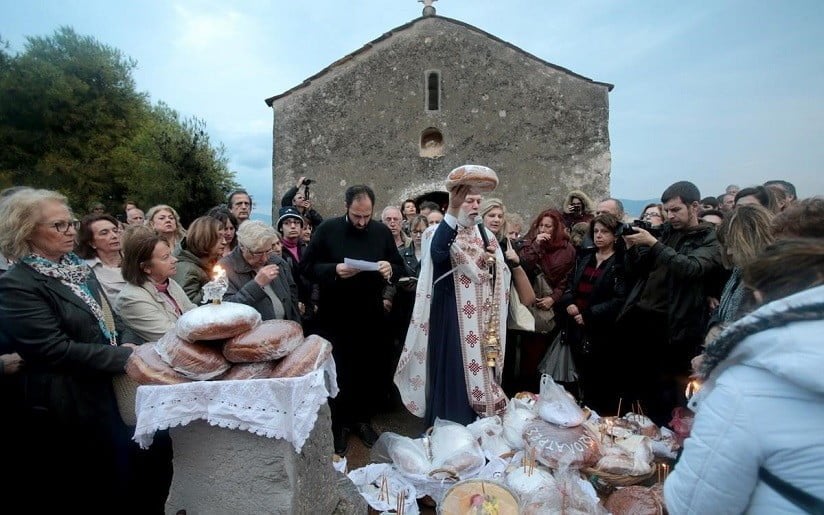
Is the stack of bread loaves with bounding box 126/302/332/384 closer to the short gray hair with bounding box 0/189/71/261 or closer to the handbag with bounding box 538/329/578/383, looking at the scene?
the short gray hair with bounding box 0/189/71/261

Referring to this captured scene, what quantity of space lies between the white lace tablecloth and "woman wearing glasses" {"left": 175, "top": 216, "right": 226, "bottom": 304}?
6.09 feet

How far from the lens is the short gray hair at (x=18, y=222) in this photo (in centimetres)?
226

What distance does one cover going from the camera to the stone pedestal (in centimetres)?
199

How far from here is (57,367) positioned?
2.29m

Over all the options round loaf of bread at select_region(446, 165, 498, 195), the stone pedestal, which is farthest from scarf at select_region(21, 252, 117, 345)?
round loaf of bread at select_region(446, 165, 498, 195)

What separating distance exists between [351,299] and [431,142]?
26.2 feet

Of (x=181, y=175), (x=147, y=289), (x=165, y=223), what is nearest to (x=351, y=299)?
(x=147, y=289)

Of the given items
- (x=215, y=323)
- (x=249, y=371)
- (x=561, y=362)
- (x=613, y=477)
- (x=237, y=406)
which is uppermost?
(x=215, y=323)

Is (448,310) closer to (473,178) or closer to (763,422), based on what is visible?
(473,178)

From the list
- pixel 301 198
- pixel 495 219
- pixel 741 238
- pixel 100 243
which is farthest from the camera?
pixel 301 198

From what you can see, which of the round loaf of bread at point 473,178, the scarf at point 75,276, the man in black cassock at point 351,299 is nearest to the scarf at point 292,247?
the man in black cassock at point 351,299

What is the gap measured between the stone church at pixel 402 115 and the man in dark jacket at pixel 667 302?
693 centimetres

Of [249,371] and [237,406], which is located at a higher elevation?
[249,371]

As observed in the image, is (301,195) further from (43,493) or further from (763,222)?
(763,222)
